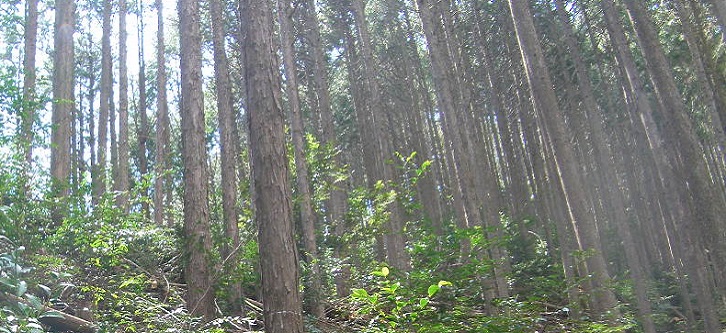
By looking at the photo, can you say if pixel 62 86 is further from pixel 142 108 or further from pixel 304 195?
pixel 142 108

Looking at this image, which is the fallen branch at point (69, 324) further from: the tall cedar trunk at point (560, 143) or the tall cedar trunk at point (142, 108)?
the tall cedar trunk at point (142, 108)

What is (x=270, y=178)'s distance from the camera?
5.50 meters

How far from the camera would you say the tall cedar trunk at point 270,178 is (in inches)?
203

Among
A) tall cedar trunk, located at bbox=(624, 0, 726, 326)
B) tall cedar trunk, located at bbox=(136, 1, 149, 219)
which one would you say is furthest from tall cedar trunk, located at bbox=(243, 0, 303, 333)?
tall cedar trunk, located at bbox=(136, 1, 149, 219)

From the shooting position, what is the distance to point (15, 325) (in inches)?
131

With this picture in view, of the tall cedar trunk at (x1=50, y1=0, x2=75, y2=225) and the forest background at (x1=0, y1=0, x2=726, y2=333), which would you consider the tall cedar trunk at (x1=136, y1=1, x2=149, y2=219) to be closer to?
the forest background at (x1=0, y1=0, x2=726, y2=333)

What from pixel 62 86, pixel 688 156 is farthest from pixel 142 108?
pixel 688 156

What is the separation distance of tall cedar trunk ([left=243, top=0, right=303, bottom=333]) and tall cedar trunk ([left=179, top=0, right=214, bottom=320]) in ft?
7.09

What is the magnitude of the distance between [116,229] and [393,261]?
8732 mm

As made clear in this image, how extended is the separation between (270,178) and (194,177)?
121 inches

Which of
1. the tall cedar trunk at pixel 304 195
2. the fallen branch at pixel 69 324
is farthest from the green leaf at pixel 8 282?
the tall cedar trunk at pixel 304 195

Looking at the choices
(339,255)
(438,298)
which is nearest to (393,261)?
(339,255)

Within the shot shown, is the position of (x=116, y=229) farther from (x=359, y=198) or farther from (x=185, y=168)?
(x=359, y=198)

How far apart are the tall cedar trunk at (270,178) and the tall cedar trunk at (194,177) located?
2.16 metres
